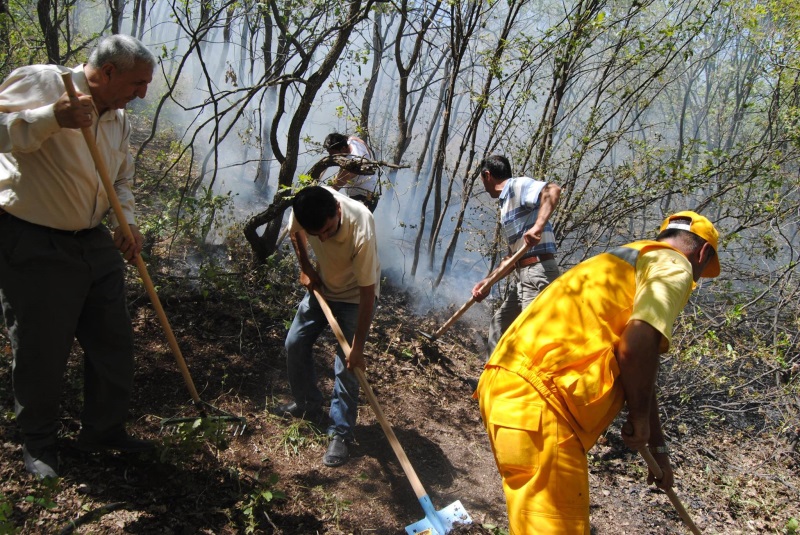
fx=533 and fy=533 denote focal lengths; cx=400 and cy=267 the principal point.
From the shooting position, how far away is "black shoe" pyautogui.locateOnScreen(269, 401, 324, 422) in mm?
3785

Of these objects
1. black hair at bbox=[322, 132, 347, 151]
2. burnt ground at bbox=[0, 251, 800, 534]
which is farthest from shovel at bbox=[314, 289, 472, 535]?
black hair at bbox=[322, 132, 347, 151]

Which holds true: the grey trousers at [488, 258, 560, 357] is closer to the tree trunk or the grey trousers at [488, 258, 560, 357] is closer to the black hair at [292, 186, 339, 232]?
the black hair at [292, 186, 339, 232]

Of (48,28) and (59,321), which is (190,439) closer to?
(59,321)

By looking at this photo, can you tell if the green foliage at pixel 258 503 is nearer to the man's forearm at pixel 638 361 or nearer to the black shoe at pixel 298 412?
the black shoe at pixel 298 412

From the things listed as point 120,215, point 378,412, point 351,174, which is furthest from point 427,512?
point 351,174

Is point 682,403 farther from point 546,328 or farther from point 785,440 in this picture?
point 546,328

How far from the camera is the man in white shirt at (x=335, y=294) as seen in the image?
3031mm

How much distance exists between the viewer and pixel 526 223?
4.61 meters

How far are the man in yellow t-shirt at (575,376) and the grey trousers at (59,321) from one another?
77.1 inches

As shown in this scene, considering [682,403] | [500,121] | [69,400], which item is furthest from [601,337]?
[500,121]

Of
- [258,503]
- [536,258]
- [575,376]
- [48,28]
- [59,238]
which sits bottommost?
[258,503]

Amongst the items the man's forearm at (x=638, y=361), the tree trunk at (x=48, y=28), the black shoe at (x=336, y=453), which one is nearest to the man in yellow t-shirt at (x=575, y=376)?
the man's forearm at (x=638, y=361)

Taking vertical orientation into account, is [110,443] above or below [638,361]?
below

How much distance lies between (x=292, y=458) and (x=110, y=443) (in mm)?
1075
